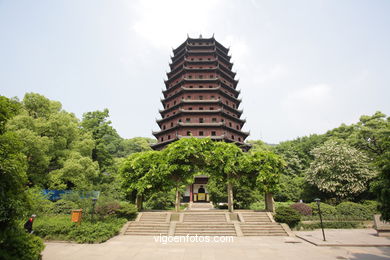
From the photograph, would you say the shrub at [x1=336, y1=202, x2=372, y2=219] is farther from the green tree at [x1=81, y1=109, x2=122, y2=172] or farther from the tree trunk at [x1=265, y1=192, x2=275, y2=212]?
the green tree at [x1=81, y1=109, x2=122, y2=172]

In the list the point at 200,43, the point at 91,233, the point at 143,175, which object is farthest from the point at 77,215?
the point at 200,43

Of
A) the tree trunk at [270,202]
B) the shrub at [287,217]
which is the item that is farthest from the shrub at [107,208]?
the tree trunk at [270,202]

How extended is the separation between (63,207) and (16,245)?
12.1m

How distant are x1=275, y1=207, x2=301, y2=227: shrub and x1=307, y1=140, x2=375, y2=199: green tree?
35.6 ft

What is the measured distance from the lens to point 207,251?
8.54 m

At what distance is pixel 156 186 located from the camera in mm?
16766

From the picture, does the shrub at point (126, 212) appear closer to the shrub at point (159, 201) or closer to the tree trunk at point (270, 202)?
the shrub at point (159, 201)

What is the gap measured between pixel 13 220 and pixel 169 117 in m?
26.5

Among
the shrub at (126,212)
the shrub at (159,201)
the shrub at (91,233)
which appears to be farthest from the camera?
the shrub at (159,201)

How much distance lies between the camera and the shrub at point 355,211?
1710cm

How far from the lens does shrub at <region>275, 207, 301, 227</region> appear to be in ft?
45.0

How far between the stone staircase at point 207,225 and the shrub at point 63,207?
18.4ft

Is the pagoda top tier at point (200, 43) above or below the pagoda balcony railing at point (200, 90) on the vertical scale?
above

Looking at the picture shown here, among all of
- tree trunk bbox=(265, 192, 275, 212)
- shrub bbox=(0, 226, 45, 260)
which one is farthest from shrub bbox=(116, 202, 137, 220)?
tree trunk bbox=(265, 192, 275, 212)
